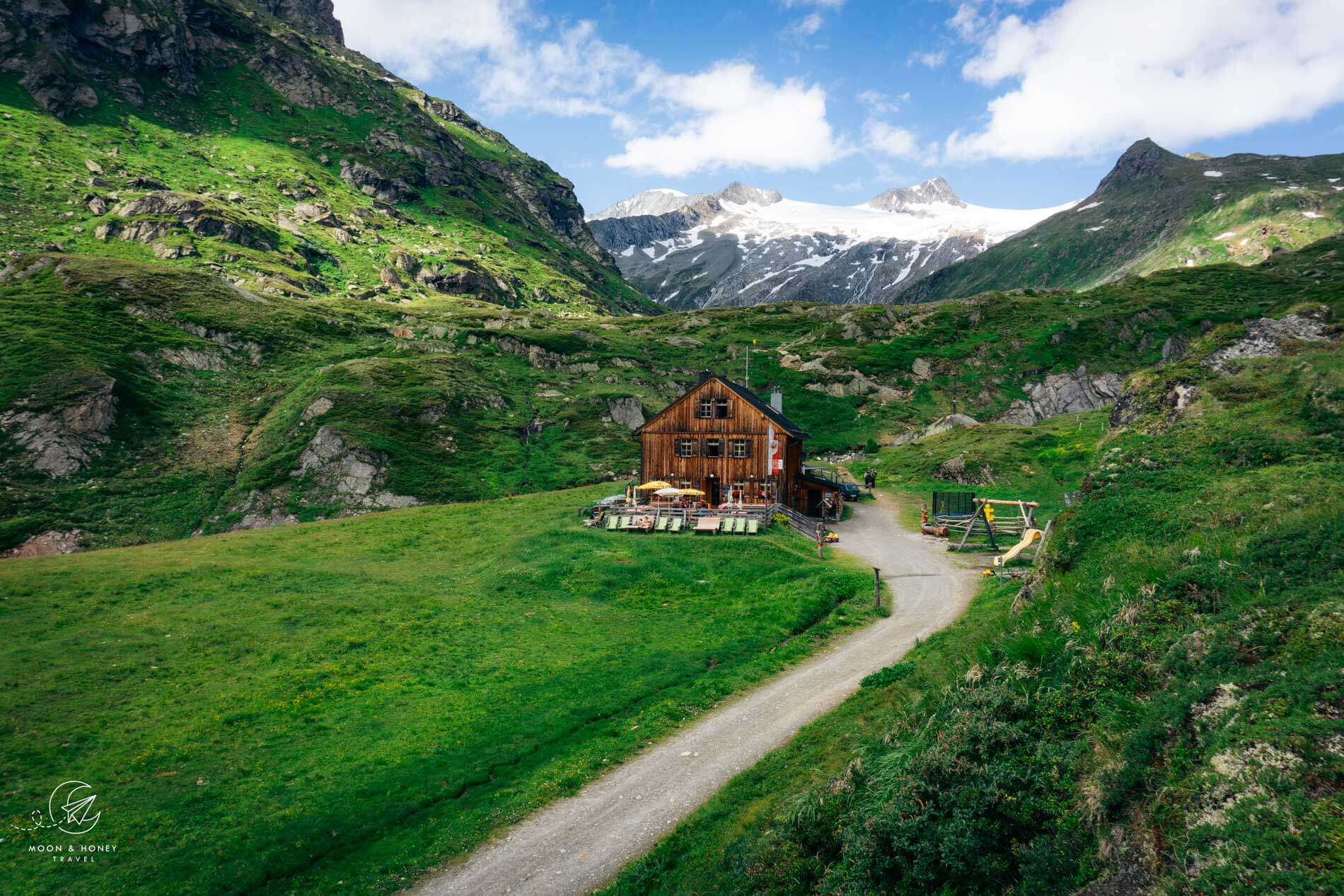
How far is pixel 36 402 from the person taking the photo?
5297 centimetres

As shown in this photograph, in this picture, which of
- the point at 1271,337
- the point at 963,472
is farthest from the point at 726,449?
the point at 1271,337

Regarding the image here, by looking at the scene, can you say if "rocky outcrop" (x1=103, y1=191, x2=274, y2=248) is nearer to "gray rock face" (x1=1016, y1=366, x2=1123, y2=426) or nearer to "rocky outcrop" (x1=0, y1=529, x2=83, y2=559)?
"rocky outcrop" (x1=0, y1=529, x2=83, y2=559)

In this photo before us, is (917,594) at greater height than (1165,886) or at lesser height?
lesser

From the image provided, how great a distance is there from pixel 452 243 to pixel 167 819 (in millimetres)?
189831

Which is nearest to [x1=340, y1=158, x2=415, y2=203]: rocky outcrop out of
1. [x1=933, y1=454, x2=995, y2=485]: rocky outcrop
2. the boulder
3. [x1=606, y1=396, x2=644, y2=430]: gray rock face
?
[x1=606, y1=396, x2=644, y2=430]: gray rock face

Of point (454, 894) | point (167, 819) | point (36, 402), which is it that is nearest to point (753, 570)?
point (454, 894)

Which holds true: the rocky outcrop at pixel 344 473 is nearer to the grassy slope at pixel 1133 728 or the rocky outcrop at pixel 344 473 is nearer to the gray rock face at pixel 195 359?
the gray rock face at pixel 195 359

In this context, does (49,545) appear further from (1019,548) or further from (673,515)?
(1019,548)

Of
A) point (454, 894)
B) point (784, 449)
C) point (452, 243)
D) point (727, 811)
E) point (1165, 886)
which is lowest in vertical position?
point (454, 894)

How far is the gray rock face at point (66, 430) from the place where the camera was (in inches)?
1981

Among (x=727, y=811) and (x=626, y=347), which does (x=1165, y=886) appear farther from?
(x=626, y=347)

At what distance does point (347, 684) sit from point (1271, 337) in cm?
3255

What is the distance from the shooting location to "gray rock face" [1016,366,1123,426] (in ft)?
310

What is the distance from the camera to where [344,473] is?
5741 centimetres
